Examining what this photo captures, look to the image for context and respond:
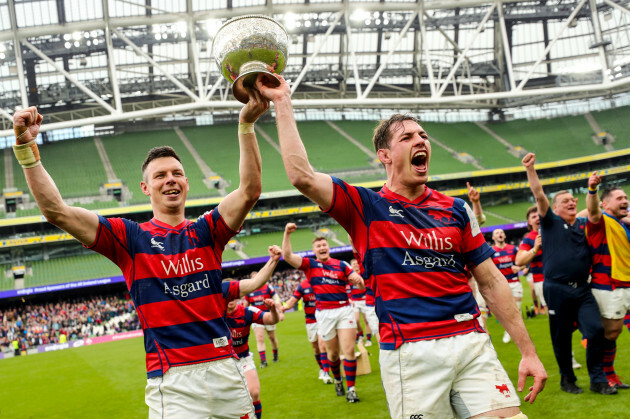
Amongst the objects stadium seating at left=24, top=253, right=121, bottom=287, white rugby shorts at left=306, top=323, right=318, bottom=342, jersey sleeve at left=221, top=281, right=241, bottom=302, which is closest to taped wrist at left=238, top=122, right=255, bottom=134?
jersey sleeve at left=221, top=281, right=241, bottom=302

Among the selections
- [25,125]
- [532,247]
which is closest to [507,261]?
[532,247]

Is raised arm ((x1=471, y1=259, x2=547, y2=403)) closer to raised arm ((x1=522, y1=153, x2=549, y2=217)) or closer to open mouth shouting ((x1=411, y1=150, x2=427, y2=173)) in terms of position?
open mouth shouting ((x1=411, y1=150, x2=427, y2=173))

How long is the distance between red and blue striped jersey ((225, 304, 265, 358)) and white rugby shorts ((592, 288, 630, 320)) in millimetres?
4397

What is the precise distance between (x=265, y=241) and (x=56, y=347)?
16.6 meters

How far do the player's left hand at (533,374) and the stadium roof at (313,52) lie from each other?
19811 millimetres

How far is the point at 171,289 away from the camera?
3.23m

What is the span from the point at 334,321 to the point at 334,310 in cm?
18

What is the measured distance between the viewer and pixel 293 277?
34000 millimetres

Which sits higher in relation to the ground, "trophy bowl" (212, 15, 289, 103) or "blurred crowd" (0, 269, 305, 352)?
"trophy bowl" (212, 15, 289, 103)

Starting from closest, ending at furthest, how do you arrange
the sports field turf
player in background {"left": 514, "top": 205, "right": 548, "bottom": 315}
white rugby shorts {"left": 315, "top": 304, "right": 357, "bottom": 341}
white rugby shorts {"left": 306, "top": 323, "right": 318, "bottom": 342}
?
the sports field turf → player in background {"left": 514, "top": 205, "right": 548, "bottom": 315} → white rugby shorts {"left": 315, "top": 304, "right": 357, "bottom": 341} → white rugby shorts {"left": 306, "top": 323, "right": 318, "bottom": 342}

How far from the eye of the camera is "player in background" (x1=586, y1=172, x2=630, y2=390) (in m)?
6.14

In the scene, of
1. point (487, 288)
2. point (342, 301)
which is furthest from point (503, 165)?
point (487, 288)

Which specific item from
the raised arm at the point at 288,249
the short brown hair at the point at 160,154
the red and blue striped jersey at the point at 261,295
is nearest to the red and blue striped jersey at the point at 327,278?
the raised arm at the point at 288,249

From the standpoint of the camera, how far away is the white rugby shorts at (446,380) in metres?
2.73
